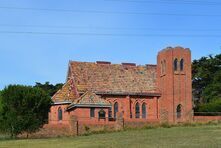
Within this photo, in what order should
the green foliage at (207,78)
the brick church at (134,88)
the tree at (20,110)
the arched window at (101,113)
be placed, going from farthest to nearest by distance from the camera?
the green foliage at (207,78) < the brick church at (134,88) < the arched window at (101,113) < the tree at (20,110)

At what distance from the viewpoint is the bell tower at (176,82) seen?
209ft

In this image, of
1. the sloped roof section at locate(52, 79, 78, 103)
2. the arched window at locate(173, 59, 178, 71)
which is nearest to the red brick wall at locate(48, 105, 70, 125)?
the sloped roof section at locate(52, 79, 78, 103)

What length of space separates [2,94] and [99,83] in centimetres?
1518

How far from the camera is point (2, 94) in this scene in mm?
51281

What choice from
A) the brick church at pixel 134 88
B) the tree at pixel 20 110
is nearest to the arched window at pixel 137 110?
the brick church at pixel 134 88

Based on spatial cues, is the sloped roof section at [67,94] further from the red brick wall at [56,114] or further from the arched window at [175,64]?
the arched window at [175,64]

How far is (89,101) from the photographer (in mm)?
57469

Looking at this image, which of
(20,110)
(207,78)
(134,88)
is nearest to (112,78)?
(134,88)

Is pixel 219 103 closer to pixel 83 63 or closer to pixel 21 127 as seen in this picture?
pixel 83 63

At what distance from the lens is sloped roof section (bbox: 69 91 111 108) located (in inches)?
2251

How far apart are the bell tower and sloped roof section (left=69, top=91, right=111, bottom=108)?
9.11 m

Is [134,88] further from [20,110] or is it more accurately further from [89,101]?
[20,110]

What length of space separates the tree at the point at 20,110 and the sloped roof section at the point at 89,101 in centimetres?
702

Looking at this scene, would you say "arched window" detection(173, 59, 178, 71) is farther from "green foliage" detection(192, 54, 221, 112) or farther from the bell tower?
"green foliage" detection(192, 54, 221, 112)
